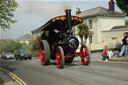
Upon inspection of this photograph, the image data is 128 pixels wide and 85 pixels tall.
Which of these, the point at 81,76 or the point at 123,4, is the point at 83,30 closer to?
the point at 123,4

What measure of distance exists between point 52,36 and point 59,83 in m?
6.08

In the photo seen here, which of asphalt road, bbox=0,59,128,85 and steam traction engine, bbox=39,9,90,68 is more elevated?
steam traction engine, bbox=39,9,90,68

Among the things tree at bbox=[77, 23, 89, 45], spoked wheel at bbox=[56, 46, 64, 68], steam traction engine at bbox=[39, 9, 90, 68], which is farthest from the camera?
tree at bbox=[77, 23, 89, 45]

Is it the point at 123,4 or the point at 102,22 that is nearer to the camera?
the point at 123,4

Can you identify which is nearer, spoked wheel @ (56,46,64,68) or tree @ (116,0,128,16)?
spoked wheel @ (56,46,64,68)

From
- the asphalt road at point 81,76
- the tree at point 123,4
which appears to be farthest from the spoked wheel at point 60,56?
the tree at point 123,4

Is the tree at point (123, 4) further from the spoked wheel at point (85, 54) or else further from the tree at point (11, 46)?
the tree at point (11, 46)

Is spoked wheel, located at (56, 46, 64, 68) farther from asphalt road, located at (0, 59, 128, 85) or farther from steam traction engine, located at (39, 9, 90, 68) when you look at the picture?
asphalt road, located at (0, 59, 128, 85)

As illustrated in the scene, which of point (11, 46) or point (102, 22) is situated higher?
point (102, 22)

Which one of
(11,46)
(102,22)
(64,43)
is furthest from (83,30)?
(11,46)

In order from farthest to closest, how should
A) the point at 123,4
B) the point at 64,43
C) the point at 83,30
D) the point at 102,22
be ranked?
1. the point at 102,22
2. the point at 83,30
3. the point at 123,4
4. the point at 64,43

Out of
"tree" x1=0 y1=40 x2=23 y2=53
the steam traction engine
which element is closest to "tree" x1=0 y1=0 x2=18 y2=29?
the steam traction engine

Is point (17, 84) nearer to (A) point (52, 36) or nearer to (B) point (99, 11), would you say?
(A) point (52, 36)

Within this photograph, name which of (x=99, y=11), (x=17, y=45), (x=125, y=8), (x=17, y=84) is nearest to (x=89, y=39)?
(x=99, y=11)
